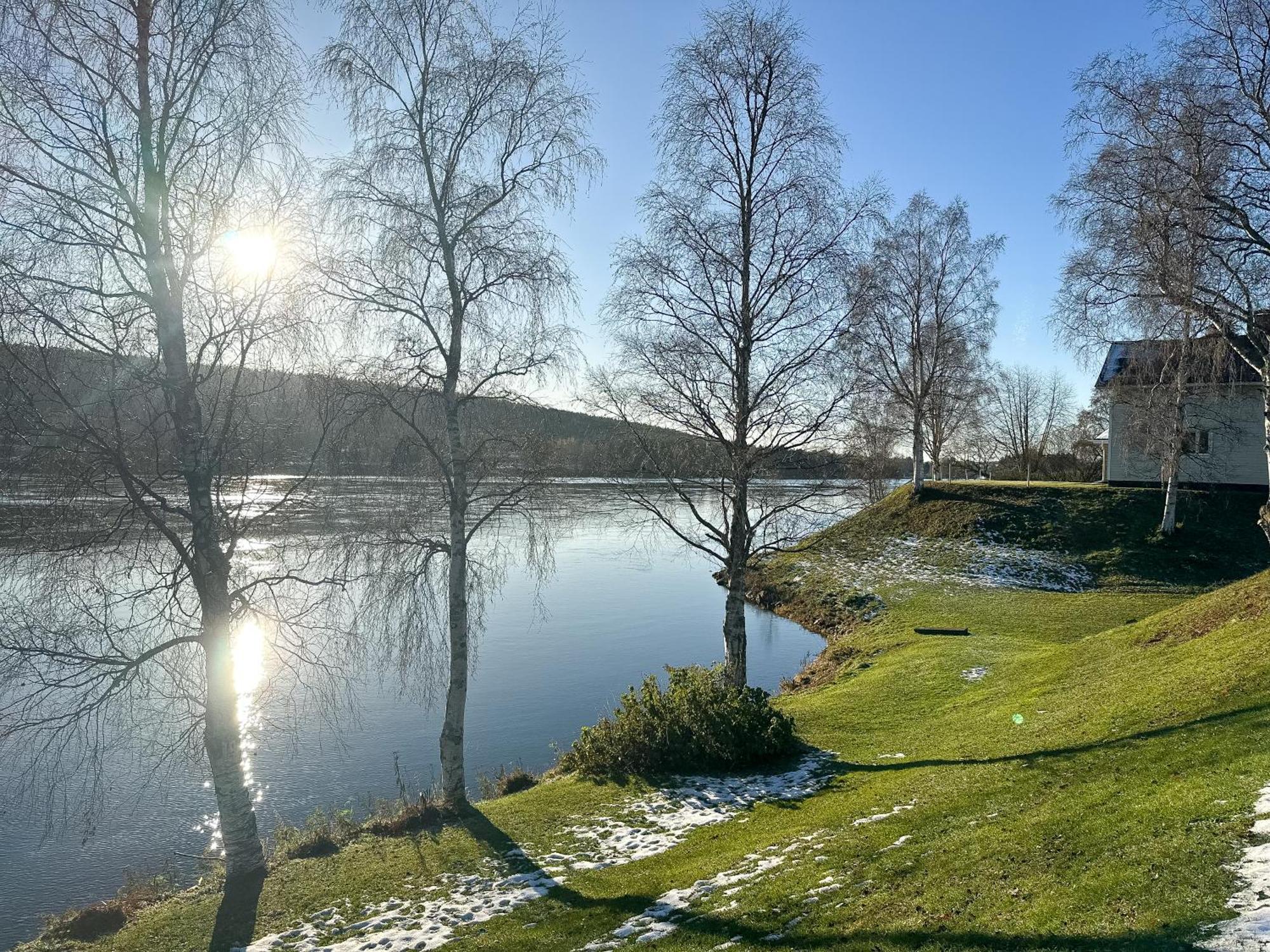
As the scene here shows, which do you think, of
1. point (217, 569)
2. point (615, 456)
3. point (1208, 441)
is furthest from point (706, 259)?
point (1208, 441)

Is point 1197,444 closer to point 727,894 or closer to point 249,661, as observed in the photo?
point 727,894

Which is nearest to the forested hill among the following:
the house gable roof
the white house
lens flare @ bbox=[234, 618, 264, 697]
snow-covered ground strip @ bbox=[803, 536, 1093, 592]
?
the house gable roof

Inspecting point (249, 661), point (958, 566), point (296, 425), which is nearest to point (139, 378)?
point (296, 425)

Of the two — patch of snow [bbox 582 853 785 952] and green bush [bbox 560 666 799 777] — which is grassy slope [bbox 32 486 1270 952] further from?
green bush [bbox 560 666 799 777]

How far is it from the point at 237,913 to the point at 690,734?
762 cm

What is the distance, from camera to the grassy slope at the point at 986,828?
5910 mm

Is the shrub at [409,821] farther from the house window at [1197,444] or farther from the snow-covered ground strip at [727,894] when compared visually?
the house window at [1197,444]

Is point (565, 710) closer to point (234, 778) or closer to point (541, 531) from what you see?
point (541, 531)

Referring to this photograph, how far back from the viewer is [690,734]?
14039mm

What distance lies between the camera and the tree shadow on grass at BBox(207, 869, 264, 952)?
8875 millimetres

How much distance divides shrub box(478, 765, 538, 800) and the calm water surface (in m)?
1.48

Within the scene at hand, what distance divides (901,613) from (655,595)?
39.6 feet

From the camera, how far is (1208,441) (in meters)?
36.6

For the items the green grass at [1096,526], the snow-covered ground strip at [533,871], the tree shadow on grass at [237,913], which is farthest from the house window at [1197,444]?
the tree shadow on grass at [237,913]
